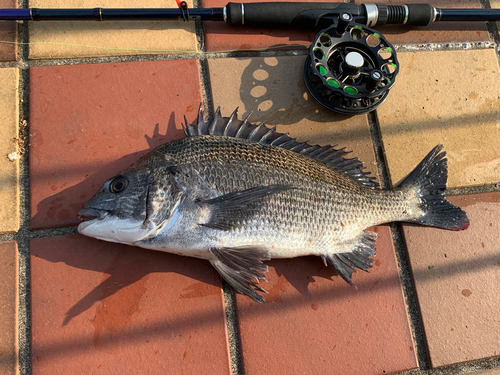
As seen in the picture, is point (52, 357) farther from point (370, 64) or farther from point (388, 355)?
point (370, 64)

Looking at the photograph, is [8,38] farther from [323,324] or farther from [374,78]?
[323,324]

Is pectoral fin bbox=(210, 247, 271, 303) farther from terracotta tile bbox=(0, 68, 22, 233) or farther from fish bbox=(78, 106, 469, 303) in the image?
terracotta tile bbox=(0, 68, 22, 233)

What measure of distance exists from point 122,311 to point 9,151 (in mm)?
1149

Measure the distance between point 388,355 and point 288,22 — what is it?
7.13 feet

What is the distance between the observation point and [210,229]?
1.67m

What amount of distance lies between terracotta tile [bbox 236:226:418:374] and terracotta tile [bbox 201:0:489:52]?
4.81 feet

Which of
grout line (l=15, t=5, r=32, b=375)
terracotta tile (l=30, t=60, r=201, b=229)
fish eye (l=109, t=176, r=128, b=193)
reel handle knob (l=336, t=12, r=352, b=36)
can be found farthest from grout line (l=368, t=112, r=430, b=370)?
grout line (l=15, t=5, r=32, b=375)

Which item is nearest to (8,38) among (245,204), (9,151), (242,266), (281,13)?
(9,151)

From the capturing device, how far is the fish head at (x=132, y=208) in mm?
1626

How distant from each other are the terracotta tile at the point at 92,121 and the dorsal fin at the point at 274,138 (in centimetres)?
22

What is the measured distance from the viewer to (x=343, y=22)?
1935 mm

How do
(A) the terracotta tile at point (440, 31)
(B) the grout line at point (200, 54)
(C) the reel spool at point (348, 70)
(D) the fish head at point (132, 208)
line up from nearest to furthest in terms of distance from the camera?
(D) the fish head at point (132, 208) → (C) the reel spool at point (348, 70) → (B) the grout line at point (200, 54) → (A) the terracotta tile at point (440, 31)

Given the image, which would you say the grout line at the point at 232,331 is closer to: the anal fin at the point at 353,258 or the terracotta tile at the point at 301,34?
the anal fin at the point at 353,258

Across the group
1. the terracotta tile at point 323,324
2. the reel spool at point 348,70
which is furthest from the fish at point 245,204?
the reel spool at point 348,70
